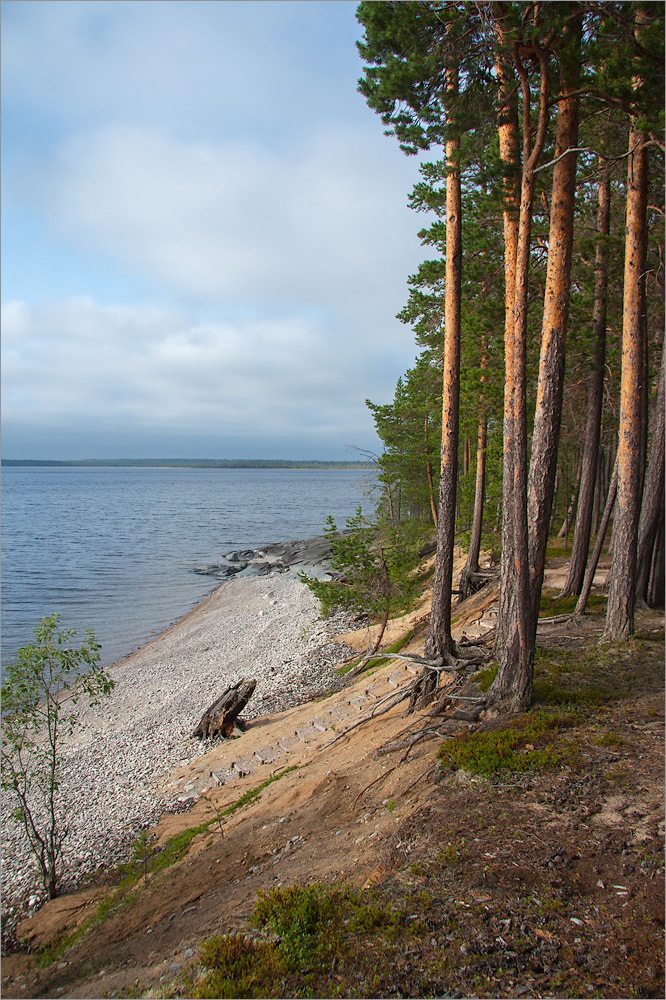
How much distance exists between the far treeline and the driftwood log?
209 inches

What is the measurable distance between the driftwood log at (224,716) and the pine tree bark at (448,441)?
5.29 m

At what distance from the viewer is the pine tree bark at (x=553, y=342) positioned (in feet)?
23.8

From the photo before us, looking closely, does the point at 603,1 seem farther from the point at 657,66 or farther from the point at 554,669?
the point at 554,669

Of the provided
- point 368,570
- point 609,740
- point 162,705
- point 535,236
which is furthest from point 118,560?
point 609,740

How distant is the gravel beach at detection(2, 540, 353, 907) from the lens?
9289 millimetres

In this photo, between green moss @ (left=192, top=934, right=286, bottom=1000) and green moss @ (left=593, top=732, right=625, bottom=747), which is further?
green moss @ (left=593, top=732, right=625, bottom=747)

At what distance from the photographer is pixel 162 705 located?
15086mm

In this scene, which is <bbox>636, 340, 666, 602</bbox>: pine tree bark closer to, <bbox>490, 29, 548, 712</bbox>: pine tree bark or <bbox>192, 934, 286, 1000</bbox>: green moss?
<bbox>490, 29, 548, 712</bbox>: pine tree bark

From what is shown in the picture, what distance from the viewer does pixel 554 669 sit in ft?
30.2

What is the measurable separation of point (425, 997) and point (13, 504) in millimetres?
108066

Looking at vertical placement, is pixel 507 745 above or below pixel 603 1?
below

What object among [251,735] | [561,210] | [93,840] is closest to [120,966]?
[93,840]

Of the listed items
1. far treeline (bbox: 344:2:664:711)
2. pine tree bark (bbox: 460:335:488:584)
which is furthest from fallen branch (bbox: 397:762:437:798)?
pine tree bark (bbox: 460:335:488:584)

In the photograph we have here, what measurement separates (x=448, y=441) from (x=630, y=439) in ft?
11.1
